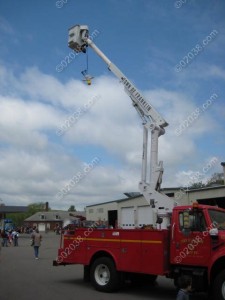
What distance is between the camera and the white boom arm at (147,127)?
13.2m

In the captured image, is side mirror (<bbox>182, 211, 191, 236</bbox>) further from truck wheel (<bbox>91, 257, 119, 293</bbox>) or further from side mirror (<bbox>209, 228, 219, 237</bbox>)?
truck wheel (<bbox>91, 257, 119, 293</bbox>)

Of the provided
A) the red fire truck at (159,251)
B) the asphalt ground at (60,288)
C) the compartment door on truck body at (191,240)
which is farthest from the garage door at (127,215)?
the compartment door on truck body at (191,240)

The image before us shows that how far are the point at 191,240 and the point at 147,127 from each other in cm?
512

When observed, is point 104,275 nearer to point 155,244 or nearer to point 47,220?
point 155,244

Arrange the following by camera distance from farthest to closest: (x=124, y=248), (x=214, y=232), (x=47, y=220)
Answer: (x=47, y=220)
(x=124, y=248)
(x=214, y=232)

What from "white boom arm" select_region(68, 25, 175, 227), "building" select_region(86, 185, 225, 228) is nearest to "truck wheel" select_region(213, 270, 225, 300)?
"white boom arm" select_region(68, 25, 175, 227)

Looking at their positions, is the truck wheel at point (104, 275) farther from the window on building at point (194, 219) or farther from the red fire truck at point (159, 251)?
the window on building at point (194, 219)

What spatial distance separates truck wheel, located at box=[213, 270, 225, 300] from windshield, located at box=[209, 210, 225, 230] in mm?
1202

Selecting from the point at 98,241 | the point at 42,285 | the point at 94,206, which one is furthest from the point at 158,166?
the point at 94,206

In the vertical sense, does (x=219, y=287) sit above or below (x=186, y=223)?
below

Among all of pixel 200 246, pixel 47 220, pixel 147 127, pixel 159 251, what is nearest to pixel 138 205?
pixel 147 127

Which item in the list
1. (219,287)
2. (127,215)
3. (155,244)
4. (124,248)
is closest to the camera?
(219,287)

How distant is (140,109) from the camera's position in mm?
14891

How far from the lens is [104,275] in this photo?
12.3m
